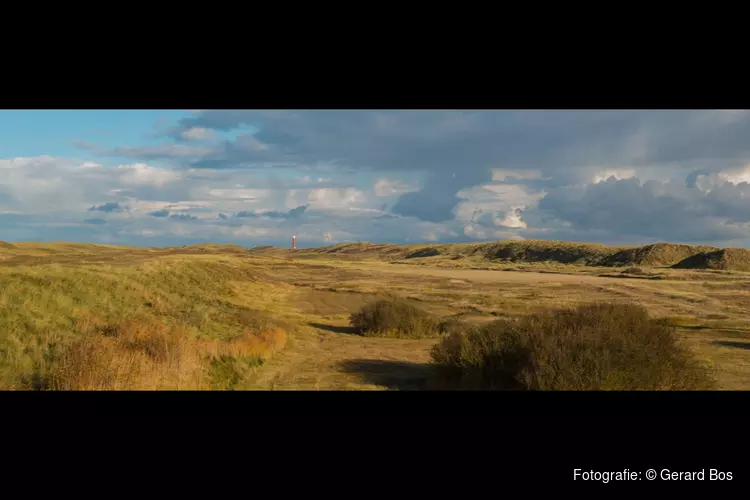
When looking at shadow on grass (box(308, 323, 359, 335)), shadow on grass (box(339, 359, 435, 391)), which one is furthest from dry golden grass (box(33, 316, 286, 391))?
shadow on grass (box(308, 323, 359, 335))

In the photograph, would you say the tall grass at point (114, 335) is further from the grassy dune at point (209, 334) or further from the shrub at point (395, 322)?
the shrub at point (395, 322)

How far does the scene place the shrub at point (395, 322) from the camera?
14.2 metres

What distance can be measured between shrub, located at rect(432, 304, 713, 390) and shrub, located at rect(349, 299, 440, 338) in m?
6.69

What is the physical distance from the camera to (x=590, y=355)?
588 cm

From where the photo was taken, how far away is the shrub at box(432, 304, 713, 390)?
5891mm

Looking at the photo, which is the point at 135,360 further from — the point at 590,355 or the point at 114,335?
the point at 590,355

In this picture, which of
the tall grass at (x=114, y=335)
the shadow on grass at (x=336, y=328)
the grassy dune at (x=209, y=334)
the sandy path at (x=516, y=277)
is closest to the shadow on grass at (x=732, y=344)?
the grassy dune at (x=209, y=334)

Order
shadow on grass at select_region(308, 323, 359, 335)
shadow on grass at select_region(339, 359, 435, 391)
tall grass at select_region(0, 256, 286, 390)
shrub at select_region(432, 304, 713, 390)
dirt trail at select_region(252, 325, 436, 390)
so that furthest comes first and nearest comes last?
1. shadow on grass at select_region(308, 323, 359, 335)
2. dirt trail at select_region(252, 325, 436, 390)
3. shadow on grass at select_region(339, 359, 435, 391)
4. tall grass at select_region(0, 256, 286, 390)
5. shrub at select_region(432, 304, 713, 390)

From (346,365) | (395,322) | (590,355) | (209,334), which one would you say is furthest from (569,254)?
(590,355)

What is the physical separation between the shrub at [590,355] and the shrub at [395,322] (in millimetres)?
6693

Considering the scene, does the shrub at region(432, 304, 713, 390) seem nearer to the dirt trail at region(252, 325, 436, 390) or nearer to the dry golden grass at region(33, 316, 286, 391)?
the dirt trail at region(252, 325, 436, 390)
